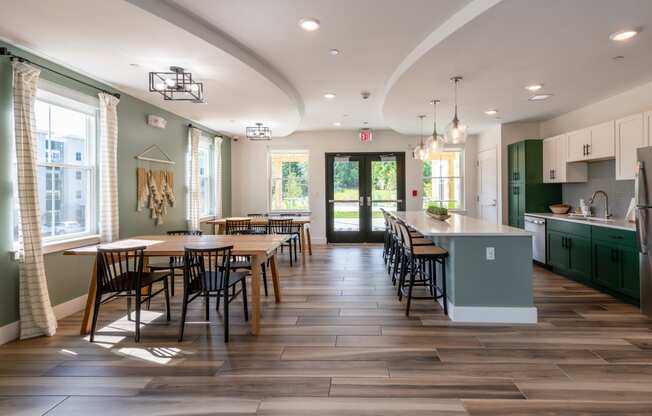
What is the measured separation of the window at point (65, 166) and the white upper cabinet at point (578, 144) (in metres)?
6.25

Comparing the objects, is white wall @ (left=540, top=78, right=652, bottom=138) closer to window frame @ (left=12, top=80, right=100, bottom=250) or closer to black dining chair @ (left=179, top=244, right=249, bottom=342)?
black dining chair @ (left=179, top=244, right=249, bottom=342)

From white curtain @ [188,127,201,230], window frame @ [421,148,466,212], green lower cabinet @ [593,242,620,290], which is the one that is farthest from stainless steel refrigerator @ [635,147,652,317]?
white curtain @ [188,127,201,230]

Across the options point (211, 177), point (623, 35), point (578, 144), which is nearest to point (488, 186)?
point (578, 144)

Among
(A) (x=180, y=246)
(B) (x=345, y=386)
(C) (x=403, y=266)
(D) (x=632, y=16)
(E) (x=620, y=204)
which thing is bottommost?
(B) (x=345, y=386)

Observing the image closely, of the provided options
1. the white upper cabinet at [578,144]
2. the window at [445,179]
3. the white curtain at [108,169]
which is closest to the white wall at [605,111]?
the white upper cabinet at [578,144]

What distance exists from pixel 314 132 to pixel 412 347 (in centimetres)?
654

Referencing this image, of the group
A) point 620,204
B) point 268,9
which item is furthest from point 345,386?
point 620,204

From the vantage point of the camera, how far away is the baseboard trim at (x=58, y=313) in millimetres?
3059

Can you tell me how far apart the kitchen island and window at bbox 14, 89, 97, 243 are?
3.75m

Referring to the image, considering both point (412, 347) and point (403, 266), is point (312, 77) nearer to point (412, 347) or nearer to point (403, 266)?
point (403, 266)

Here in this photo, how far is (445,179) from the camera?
8602mm

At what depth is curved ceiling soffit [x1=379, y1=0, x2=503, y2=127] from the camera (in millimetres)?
2662

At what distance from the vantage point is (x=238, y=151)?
8.74 metres

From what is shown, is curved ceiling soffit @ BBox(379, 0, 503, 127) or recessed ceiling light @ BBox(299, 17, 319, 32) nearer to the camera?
curved ceiling soffit @ BBox(379, 0, 503, 127)
